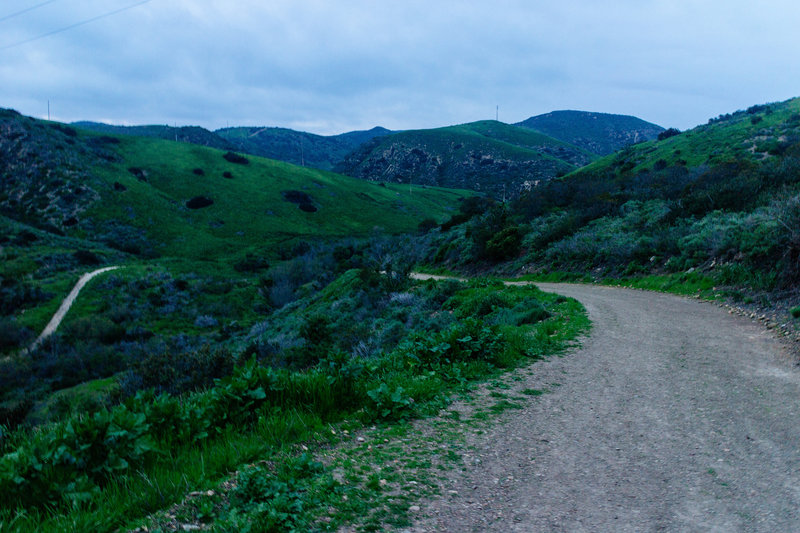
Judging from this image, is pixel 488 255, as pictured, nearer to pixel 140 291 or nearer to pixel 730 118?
pixel 140 291

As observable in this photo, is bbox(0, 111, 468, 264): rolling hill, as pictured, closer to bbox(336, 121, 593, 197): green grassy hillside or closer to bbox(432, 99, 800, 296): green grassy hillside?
bbox(336, 121, 593, 197): green grassy hillside

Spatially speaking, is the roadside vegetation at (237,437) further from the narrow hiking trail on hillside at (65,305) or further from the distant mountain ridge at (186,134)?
the distant mountain ridge at (186,134)

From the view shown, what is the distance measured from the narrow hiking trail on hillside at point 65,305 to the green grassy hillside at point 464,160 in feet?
253

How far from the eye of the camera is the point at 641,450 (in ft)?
14.9

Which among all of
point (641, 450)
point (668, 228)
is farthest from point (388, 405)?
point (668, 228)

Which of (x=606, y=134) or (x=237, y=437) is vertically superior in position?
(x=606, y=134)

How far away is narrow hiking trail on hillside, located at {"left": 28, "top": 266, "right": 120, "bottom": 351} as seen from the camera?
32.9m

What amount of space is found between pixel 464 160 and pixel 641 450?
123 m

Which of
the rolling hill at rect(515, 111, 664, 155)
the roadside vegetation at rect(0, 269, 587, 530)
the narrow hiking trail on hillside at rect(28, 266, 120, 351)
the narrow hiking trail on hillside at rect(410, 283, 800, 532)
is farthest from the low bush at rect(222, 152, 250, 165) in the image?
the rolling hill at rect(515, 111, 664, 155)

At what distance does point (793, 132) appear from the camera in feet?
151

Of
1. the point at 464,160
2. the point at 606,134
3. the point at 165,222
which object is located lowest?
the point at 165,222

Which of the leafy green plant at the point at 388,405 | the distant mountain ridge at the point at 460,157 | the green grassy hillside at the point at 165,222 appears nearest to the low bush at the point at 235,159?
the green grassy hillside at the point at 165,222

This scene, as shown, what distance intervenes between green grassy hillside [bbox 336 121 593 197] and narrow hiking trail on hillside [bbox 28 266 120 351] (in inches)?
3034

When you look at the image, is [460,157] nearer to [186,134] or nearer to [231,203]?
[231,203]
